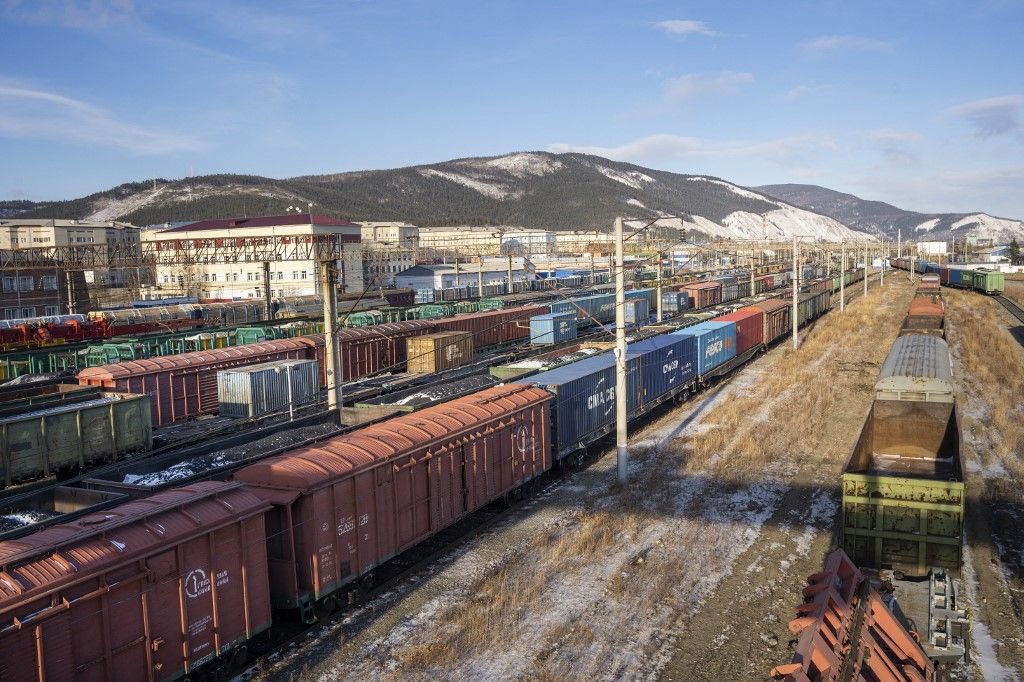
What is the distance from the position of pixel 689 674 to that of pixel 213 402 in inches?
1062

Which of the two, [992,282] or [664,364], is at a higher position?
[992,282]

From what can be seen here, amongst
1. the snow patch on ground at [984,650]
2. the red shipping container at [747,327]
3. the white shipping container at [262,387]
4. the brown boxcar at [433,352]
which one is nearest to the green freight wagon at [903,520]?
the snow patch on ground at [984,650]

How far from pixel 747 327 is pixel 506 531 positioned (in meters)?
32.2

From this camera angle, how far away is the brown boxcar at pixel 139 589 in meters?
9.77

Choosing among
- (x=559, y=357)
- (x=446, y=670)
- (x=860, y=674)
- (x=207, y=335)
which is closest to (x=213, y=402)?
(x=207, y=335)

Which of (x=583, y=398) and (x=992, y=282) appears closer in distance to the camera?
(x=583, y=398)

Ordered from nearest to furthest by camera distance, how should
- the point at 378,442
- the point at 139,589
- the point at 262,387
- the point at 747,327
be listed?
1. the point at 139,589
2. the point at 378,442
3. the point at 262,387
4. the point at 747,327

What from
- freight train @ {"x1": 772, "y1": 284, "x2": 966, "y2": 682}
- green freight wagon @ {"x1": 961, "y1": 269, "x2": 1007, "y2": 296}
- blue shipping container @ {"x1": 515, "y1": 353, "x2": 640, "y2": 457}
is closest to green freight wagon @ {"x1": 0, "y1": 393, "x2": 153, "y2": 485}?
blue shipping container @ {"x1": 515, "y1": 353, "x2": 640, "y2": 457}

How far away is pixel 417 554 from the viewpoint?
18.4 metres

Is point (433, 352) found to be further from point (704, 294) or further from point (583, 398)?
point (704, 294)

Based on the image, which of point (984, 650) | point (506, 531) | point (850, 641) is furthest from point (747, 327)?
point (850, 641)

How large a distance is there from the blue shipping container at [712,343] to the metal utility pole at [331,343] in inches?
734

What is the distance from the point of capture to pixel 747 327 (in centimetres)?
4788

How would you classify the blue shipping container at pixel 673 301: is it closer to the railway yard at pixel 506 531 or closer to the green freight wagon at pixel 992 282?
the railway yard at pixel 506 531
